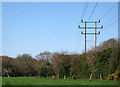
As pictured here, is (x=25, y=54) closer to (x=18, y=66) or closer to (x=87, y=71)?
(x=18, y=66)

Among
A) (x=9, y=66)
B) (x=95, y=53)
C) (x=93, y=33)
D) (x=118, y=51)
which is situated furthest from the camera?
(x=9, y=66)

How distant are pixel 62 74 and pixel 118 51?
34.9 feet

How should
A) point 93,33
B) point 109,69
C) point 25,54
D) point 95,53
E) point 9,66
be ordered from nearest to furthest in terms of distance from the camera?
1. point 109,69
2. point 95,53
3. point 93,33
4. point 9,66
5. point 25,54

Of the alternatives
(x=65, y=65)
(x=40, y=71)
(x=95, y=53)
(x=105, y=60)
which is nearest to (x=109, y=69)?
(x=105, y=60)

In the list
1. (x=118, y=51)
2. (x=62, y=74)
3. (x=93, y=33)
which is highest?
(x=93, y=33)

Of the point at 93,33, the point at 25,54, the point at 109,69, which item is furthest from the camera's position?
the point at 25,54

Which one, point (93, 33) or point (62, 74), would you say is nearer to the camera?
point (62, 74)

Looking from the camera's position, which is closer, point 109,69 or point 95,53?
point 109,69

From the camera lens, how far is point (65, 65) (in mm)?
28766

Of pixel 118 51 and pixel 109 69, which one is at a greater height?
pixel 118 51

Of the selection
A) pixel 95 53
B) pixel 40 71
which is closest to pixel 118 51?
pixel 95 53

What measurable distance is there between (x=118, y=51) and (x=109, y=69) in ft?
7.86

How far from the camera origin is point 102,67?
A: 23.0 m

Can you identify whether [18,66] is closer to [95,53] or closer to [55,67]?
[55,67]
